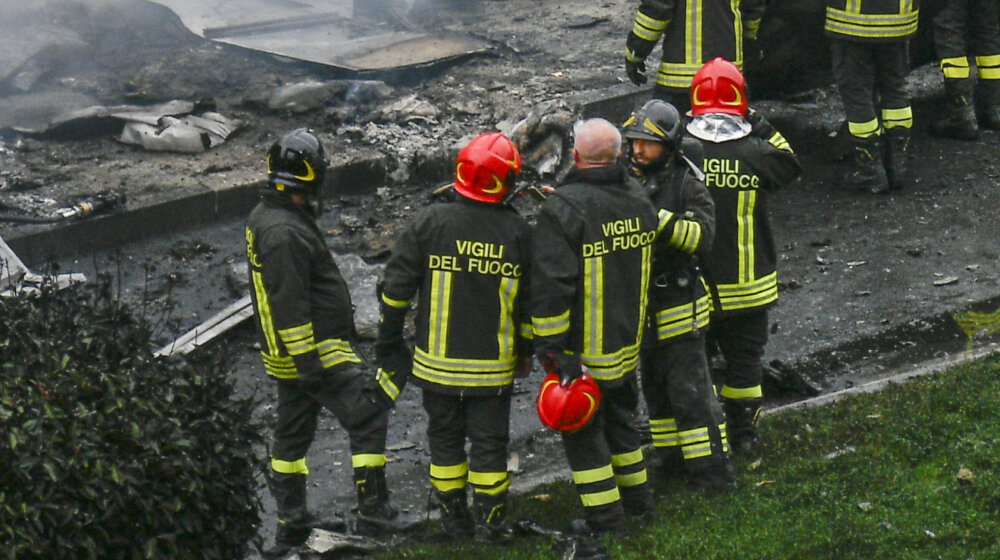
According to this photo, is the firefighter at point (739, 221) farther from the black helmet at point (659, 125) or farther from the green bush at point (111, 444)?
the green bush at point (111, 444)

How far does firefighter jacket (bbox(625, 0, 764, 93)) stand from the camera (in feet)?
30.6

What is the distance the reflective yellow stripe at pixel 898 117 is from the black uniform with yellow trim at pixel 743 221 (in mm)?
3830

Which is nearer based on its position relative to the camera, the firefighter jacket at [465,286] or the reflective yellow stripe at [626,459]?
the firefighter jacket at [465,286]

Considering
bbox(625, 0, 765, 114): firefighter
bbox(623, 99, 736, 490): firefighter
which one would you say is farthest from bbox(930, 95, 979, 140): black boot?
bbox(623, 99, 736, 490): firefighter

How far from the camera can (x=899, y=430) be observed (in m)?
6.35

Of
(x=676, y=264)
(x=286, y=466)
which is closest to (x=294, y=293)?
(x=286, y=466)

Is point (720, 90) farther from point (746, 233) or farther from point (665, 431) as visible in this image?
point (665, 431)

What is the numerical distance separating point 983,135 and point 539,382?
5447 millimetres

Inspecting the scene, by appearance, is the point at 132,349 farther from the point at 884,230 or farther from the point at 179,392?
the point at 884,230

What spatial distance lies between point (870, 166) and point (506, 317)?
17.7 feet

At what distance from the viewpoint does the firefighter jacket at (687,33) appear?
9320 mm

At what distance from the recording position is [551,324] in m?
5.60

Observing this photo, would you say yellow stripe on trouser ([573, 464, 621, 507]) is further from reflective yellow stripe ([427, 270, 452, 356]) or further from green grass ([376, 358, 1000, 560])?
reflective yellow stripe ([427, 270, 452, 356])


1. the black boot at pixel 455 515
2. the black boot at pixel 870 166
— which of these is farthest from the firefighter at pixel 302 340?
the black boot at pixel 870 166
